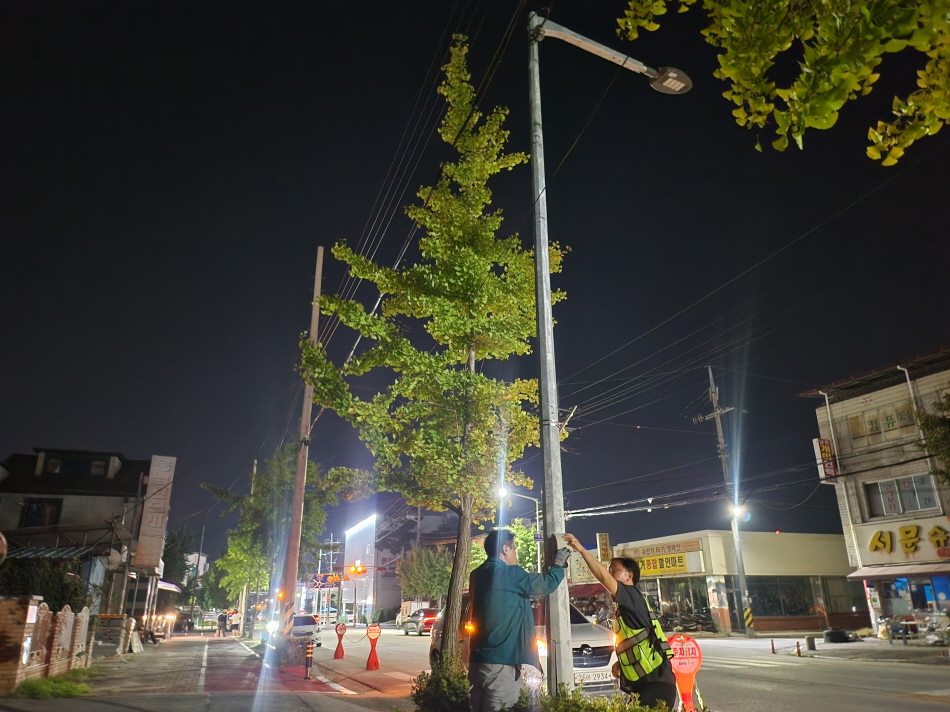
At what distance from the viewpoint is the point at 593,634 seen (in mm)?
12367

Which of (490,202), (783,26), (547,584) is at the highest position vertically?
(490,202)

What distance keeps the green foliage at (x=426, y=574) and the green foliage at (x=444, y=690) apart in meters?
51.0

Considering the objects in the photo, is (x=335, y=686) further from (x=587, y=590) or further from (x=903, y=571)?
(x=587, y=590)

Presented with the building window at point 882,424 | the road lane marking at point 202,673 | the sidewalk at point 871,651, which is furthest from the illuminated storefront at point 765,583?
the road lane marking at point 202,673

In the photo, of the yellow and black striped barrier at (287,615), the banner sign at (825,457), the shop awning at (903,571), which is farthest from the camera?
the banner sign at (825,457)

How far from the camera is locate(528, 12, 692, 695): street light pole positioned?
254 inches

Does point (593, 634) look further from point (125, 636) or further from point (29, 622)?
point (125, 636)

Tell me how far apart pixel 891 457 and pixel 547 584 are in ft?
90.6

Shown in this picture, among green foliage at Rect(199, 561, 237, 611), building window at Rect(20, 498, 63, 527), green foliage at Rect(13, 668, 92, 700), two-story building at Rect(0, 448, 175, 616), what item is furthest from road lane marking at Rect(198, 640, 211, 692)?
green foliage at Rect(199, 561, 237, 611)

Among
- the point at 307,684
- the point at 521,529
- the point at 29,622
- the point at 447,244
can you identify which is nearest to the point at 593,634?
the point at 307,684

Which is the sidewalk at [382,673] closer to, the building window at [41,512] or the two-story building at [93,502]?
the two-story building at [93,502]

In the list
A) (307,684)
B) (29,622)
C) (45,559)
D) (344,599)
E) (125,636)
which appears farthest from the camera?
(344,599)

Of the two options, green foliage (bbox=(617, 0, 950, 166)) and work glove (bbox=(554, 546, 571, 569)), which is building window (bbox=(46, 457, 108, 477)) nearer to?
work glove (bbox=(554, 546, 571, 569))

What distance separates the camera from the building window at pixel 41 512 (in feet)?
113
